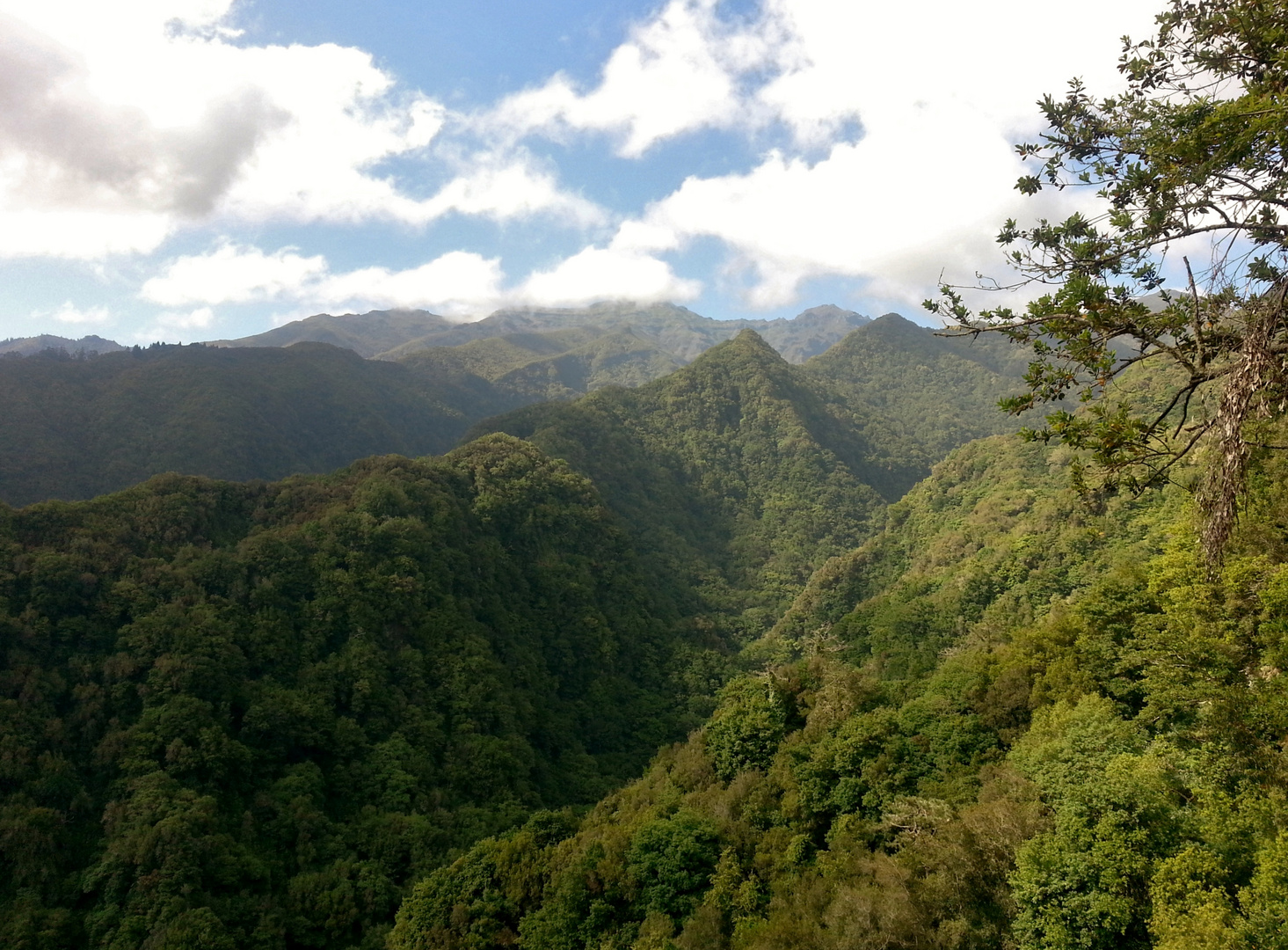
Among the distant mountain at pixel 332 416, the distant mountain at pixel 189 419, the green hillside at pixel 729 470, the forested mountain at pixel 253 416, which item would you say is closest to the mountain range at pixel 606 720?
the distant mountain at pixel 189 419

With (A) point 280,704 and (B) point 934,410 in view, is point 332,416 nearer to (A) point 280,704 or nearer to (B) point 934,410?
(A) point 280,704

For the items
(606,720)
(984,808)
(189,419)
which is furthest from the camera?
(189,419)

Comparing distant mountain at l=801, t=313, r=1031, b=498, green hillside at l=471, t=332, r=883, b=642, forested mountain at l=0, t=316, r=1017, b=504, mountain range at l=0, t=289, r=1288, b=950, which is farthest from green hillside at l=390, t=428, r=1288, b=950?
distant mountain at l=801, t=313, r=1031, b=498

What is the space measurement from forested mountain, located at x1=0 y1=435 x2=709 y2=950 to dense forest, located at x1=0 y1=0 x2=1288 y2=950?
0.23 meters

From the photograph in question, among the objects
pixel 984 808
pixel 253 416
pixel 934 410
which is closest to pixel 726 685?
pixel 984 808

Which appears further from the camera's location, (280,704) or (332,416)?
(332,416)

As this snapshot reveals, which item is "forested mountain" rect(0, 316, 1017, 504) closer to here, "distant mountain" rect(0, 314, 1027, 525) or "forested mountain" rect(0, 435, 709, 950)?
"distant mountain" rect(0, 314, 1027, 525)

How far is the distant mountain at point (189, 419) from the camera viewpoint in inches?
3853

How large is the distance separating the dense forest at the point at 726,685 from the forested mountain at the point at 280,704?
0.23 meters

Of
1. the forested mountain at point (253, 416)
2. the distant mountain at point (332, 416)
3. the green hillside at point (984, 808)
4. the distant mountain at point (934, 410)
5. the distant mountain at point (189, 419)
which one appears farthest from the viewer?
the distant mountain at point (934, 410)

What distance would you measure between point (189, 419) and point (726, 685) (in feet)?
361

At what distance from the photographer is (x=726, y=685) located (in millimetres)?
51250

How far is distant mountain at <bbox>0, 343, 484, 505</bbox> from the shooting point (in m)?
97.9

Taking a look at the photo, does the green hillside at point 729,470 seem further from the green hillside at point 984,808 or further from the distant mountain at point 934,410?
the green hillside at point 984,808
